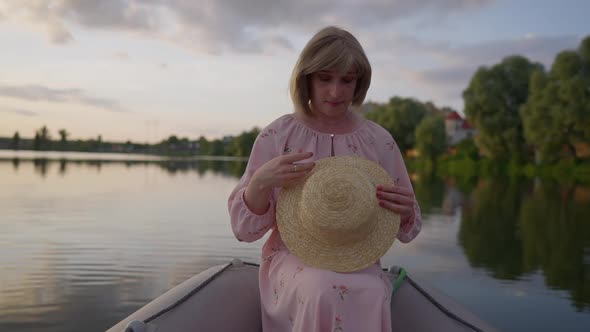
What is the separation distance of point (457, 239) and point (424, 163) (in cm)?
3715

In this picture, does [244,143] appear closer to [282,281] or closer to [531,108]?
[531,108]

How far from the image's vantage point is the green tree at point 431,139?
4247 centimetres

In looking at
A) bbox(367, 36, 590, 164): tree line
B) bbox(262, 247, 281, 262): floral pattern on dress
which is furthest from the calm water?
bbox(367, 36, 590, 164): tree line

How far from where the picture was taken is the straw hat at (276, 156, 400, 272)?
167cm

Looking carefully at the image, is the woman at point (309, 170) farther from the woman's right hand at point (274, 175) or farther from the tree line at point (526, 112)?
the tree line at point (526, 112)

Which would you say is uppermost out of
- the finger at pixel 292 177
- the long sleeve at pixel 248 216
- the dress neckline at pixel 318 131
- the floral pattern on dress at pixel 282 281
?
the dress neckline at pixel 318 131

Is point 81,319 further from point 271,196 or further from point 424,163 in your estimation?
point 424,163

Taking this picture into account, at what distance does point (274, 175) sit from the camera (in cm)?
171

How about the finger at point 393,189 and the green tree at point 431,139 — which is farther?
the green tree at point 431,139

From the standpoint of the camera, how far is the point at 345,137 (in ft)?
6.68

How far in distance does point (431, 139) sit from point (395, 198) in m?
42.1

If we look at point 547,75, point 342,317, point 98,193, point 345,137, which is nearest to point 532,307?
point 345,137

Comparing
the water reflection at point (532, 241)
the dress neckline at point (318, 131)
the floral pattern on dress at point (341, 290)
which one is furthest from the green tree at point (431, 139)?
the floral pattern on dress at point (341, 290)

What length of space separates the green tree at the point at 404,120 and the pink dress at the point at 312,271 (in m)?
50.6
